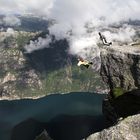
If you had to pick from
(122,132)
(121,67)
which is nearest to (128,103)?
(121,67)

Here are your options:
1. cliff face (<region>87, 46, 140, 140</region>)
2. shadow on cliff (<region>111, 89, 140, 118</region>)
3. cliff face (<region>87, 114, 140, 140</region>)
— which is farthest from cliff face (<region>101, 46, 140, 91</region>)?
cliff face (<region>87, 114, 140, 140</region>)

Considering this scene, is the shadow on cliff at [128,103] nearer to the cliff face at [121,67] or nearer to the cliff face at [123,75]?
the cliff face at [123,75]

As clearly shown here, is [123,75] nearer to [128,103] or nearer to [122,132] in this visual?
[128,103]

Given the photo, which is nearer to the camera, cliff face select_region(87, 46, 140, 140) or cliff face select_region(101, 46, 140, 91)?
cliff face select_region(87, 46, 140, 140)

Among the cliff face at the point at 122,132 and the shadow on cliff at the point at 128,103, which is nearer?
the cliff face at the point at 122,132

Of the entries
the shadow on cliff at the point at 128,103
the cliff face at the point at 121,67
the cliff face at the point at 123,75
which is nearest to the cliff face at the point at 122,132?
the shadow on cliff at the point at 128,103

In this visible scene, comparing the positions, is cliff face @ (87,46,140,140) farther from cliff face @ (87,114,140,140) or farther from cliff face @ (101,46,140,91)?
cliff face @ (87,114,140,140)

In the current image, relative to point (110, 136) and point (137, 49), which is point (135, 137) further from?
point (137, 49)

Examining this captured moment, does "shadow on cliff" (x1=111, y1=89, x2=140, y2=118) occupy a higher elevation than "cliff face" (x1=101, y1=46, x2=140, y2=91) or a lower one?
lower
